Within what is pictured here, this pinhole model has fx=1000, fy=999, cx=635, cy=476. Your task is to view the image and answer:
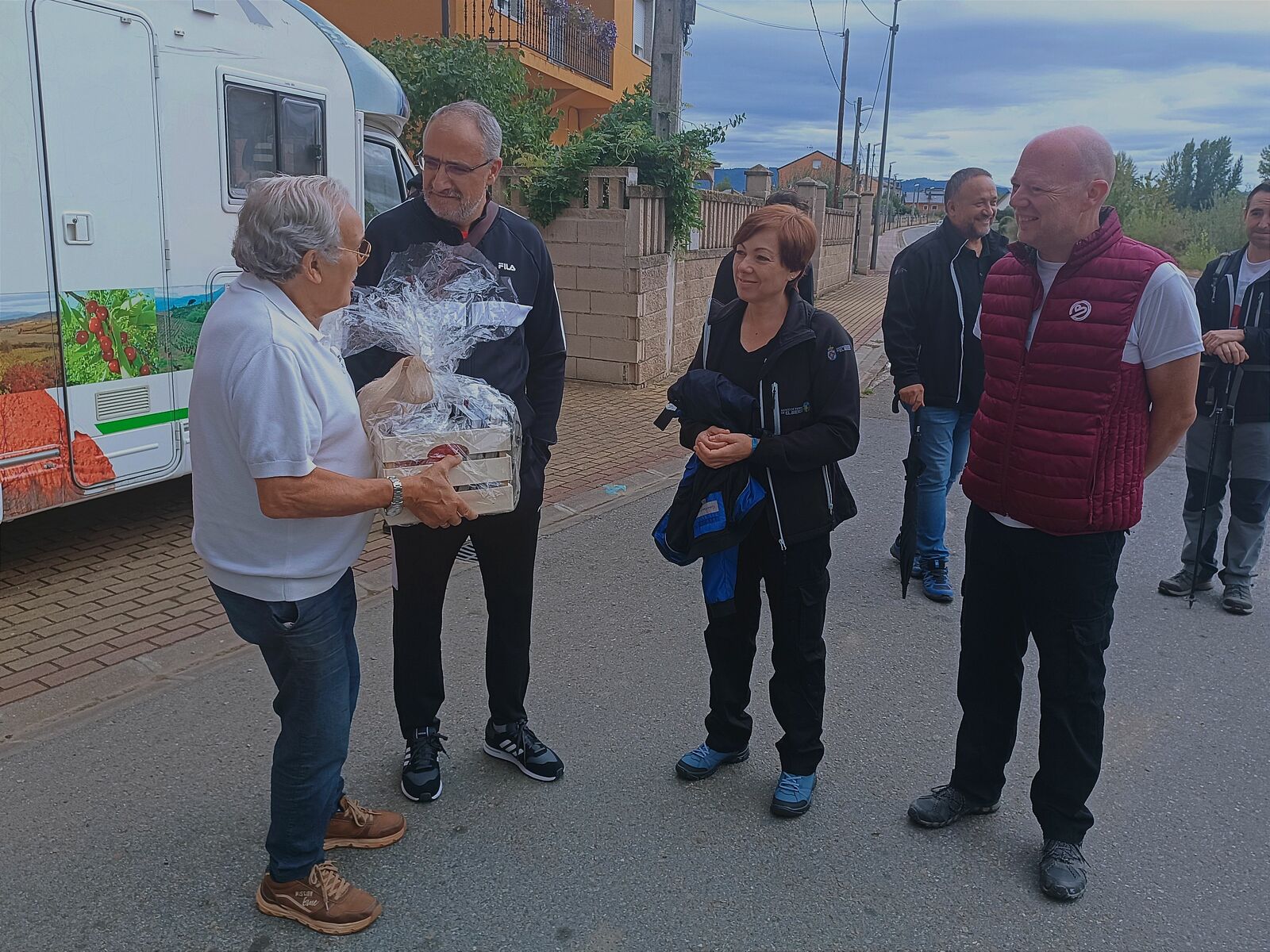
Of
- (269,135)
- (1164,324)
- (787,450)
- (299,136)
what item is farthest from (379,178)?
(1164,324)

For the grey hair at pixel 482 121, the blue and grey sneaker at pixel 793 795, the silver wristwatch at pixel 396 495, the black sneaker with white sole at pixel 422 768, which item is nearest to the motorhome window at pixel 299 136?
the grey hair at pixel 482 121

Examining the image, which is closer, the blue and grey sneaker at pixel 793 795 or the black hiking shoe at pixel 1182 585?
the blue and grey sneaker at pixel 793 795

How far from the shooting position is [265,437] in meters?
2.15

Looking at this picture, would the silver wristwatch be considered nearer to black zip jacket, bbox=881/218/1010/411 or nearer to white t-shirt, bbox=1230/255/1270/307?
black zip jacket, bbox=881/218/1010/411

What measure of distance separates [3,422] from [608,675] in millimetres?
2946

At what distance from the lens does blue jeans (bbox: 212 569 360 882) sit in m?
2.40

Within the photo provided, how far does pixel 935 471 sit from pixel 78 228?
4362 millimetres

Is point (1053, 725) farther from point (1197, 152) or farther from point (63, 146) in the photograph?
point (1197, 152)

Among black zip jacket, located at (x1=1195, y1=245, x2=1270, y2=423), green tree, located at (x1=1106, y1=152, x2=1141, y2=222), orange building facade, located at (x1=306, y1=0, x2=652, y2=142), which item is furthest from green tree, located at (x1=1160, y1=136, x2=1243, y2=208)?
black zip jacket, located at (x1=1195, y1=245, x2=1270, y2=423)

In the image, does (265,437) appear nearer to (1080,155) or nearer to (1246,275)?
(1080,155)

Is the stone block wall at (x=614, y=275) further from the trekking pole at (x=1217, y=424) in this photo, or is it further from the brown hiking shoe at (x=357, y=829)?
the brown hiking shoe at (x=357, y=829)

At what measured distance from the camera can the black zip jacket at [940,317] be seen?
5.01 m

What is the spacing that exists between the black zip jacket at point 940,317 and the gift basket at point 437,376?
9.19 ft

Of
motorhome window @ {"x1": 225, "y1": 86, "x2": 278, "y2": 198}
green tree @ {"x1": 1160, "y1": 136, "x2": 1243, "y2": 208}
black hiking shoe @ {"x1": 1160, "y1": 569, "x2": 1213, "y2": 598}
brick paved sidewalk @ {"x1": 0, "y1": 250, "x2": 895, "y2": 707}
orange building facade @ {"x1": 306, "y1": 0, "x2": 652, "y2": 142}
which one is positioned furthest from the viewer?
green tree @ {"x1": 1160, "y1": 136, "x2": 1243, "y2": 208}
